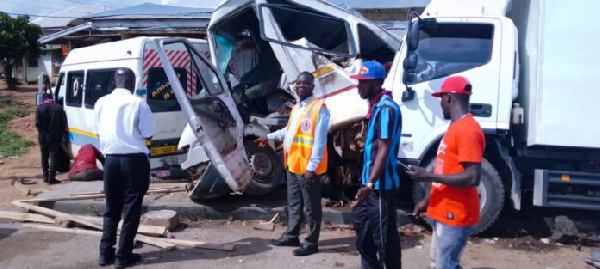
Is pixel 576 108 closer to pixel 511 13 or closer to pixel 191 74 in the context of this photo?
pixel 511 13

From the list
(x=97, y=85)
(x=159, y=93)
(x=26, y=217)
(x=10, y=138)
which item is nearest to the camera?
(x=26, y=217)

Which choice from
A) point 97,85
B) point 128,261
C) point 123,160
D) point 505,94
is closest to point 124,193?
point 123,160

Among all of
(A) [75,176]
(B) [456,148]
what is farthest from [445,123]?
(A) [75,176]

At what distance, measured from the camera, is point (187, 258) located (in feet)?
17.5

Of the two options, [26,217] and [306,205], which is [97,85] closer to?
[26,217]

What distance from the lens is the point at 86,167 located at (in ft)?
29.0

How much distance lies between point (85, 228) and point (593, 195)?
556 cm

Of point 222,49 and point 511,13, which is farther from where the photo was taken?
point 222,49

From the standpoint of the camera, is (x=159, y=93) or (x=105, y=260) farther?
(x=159, y=93)

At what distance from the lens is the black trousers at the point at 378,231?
4.03 metres

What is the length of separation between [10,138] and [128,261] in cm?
1173

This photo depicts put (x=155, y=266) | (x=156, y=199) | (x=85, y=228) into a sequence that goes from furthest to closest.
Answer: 1. (x=156, y=199)
2. (x=85, y=228)
3. (x=155, y=266)

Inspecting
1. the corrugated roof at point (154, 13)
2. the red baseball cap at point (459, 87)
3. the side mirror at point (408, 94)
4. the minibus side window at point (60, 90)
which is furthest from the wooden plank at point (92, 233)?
the corrugated roof at point (154, 13)

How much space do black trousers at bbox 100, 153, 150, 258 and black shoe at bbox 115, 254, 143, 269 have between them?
0.04m
